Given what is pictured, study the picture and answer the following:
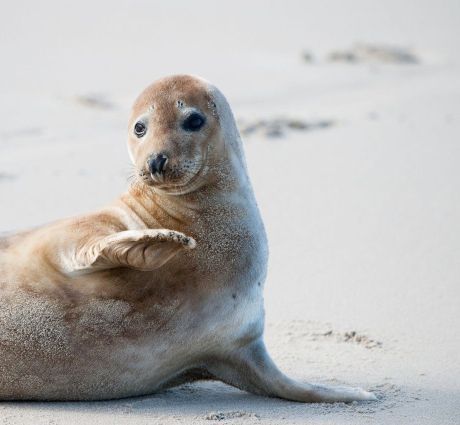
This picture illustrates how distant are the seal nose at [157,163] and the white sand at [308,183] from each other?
842mm

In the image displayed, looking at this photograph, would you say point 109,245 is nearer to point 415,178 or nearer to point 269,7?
point 415,178

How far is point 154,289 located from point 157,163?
44 centimetres

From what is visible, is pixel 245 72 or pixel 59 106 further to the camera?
pixel 245 72

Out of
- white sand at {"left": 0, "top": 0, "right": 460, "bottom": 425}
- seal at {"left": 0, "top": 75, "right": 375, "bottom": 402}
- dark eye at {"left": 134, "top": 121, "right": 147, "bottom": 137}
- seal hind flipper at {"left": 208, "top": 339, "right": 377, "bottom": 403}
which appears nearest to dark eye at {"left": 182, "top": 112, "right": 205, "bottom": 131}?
seal at {"left": 0, "top": 75, "right": 375, "bottom": 402}

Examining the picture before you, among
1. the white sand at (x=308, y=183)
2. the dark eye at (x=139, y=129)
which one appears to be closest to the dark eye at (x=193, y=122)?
the dark eye at (x=139, y=129)

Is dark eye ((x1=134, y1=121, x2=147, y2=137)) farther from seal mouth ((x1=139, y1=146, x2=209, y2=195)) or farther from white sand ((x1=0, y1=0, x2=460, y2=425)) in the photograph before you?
white sand ((x1=0, y1=0, x2=460, y2=425))

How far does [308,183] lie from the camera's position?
7469 millimetres

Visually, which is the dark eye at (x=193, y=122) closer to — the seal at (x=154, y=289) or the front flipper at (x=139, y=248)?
the seal at (x=154, y=289)

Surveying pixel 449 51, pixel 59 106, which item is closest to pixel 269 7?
pixel 449 51

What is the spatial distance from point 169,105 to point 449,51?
17.6 meters

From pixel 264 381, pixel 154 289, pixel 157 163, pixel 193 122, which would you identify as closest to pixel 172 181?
pixel 157 163

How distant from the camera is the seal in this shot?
3336mm

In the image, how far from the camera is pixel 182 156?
3.43 m

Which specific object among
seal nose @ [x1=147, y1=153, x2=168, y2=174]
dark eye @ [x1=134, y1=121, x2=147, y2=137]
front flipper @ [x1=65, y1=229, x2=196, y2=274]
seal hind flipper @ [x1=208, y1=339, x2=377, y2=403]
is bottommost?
seal hind flipper @ [x1=208, y1=339, x2=377, y2=403]
